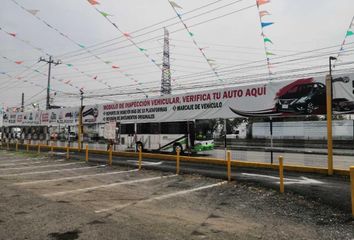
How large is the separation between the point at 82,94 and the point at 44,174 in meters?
15.4

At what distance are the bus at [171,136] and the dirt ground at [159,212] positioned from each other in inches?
437

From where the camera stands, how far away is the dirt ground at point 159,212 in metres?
5.93

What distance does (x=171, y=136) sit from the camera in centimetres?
2383

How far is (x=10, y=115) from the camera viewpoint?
4084cm

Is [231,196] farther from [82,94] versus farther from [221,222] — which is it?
[82,94]

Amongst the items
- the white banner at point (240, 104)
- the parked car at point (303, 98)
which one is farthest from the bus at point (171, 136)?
the parked car at point (303, 98)

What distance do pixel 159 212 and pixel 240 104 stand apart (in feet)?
33.8

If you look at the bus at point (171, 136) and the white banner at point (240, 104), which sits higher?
the white banner at point (240, 104)

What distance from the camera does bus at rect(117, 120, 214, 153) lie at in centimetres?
2303

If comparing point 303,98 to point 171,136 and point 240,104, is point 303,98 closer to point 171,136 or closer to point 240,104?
point 240,104

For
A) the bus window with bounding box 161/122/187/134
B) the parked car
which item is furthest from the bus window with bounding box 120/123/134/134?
the parked car

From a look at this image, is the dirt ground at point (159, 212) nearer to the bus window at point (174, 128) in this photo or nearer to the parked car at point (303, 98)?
the parked car at point (303, 98)

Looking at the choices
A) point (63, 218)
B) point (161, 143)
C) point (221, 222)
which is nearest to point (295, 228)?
point (221, 222)

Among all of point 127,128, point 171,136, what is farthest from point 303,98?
point 127,128
